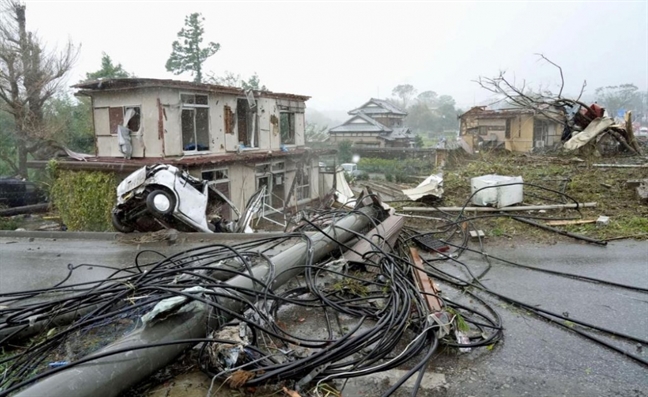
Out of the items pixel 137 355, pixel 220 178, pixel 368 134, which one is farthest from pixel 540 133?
pixel 137 355

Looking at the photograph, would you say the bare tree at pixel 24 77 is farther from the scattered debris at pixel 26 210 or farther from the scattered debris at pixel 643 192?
the scattered debris at pixel 643 192

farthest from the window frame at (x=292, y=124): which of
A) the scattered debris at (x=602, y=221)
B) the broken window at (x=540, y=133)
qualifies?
the broken window at (x=540, y=133)

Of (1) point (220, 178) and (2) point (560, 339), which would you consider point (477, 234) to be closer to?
(2) point (560, 339)

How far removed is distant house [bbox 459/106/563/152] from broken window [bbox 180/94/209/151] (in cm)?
1755

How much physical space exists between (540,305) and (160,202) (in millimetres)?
5855

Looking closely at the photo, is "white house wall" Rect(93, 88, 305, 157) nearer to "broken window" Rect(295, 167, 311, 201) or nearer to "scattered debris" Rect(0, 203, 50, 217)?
"broken window" Rect(295, 167, 311, 201)

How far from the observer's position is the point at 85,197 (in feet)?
49.9

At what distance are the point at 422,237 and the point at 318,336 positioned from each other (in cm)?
326

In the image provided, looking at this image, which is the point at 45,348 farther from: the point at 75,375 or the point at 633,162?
the point at 633,162

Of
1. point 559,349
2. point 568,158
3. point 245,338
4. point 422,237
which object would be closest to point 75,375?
point 245,338

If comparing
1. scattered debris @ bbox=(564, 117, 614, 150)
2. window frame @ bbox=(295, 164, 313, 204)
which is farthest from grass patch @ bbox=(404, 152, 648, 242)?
window frame @ bbox=(295, 164, 313, 204)

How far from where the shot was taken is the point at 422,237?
6.14 meters

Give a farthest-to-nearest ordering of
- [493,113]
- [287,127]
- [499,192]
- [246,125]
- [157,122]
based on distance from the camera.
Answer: [493,113] < [287,127] < [246,125] < [157,122] < [499,192]

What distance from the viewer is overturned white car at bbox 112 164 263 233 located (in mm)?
7192
